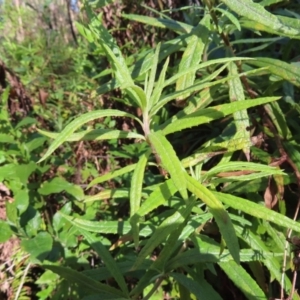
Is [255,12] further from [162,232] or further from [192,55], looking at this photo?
[162,232]

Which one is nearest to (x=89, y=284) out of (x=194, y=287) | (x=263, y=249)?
(x=194, y=287)

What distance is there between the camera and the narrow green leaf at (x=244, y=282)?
109cm

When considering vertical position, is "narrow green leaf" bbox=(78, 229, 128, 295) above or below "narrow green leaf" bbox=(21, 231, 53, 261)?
above

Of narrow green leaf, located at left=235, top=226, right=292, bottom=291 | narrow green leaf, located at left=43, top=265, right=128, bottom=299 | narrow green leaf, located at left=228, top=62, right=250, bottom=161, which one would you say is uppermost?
narrow green leaf, located at left=228, top=62, right=250, bottom=161

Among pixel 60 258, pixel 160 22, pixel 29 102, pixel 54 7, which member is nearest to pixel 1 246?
pixel 60 258

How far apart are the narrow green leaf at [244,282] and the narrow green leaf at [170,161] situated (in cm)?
37

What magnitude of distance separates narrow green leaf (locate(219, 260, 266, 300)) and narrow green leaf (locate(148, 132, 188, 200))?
0.37m

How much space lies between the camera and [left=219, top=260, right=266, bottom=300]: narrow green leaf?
3.59ft

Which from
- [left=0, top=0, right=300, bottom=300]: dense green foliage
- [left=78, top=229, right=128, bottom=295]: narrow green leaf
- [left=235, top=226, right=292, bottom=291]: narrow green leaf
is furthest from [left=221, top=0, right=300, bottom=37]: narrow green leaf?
[left=78, top=229, right=128, bottom=295]: narrow green leaf

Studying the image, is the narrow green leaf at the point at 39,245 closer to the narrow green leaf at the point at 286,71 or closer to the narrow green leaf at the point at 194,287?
the narrow green leaf at the point at 194,287

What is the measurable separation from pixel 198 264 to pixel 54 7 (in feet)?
16.1

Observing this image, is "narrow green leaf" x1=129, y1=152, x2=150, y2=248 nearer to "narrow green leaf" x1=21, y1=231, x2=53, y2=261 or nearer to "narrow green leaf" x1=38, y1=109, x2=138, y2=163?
"narrow green leaf" x1=38, y1=109, x2=138, y2=163

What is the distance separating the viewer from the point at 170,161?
0.88 meters

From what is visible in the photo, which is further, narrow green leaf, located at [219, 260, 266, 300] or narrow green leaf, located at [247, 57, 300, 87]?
narrow green leaf, located at [247, 57, 300, 87]
